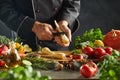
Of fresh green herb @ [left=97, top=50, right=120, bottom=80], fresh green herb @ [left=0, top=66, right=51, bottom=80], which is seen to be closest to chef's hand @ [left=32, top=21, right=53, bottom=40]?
fresh green herb @ [left=97, top=50, right=120, bottom=80]

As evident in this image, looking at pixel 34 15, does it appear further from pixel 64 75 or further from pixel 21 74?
pixel 21 74

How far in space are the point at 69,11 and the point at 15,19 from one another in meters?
0.41

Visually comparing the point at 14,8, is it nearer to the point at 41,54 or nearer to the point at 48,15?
the point at 48,15

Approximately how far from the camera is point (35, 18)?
9.27ft

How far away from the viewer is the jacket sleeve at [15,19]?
8.62ft

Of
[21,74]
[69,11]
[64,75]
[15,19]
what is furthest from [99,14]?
[21,74]

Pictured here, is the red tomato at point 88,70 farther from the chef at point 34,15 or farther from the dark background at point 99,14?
the dark background at point 99,14

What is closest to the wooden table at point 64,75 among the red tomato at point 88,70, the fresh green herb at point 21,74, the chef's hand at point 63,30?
the red tomato at point 88,70

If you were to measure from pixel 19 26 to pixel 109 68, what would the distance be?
1312 millimetres

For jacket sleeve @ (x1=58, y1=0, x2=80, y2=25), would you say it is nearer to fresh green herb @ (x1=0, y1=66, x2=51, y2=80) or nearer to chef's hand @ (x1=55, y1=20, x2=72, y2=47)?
chef's hand @ (x1=55, y1=20, x2=72, y2=47)

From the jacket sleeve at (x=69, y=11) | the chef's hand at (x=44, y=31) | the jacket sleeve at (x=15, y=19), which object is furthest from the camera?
the jacket sleeve at (x=69, y=11)

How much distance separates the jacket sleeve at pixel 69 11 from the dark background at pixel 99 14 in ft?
3.49

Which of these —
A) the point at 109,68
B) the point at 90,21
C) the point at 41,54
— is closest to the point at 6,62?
the point at 41,54

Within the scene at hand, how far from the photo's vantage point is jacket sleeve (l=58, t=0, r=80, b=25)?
278cm
